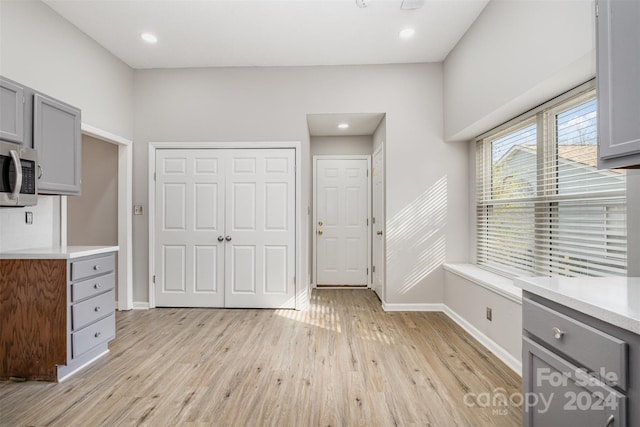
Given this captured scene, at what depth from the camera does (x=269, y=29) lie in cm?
302

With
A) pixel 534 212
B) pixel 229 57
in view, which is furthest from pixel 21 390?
pixel 534 212

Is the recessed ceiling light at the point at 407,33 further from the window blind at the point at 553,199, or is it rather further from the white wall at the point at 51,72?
the white wall at the point at 51,72

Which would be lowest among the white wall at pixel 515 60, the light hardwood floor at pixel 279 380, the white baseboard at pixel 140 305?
the light hardwood floor at pixel 279 380

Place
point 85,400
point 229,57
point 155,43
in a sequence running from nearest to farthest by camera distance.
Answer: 1. point 85,400
2. point 155,43
3. point 229,57

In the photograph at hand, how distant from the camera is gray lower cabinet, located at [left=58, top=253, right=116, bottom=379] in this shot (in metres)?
2.26

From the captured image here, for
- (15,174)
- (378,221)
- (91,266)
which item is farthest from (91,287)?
(378,221)

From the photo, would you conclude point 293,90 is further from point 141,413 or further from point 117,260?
point 141,413

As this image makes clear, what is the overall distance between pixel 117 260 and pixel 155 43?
2.54 metres

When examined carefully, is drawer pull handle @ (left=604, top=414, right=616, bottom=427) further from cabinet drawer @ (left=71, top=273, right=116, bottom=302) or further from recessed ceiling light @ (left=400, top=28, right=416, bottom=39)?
recessed ceiling light @ (left=400, top=28, right=416, bottom=39)

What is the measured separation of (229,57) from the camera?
359cm

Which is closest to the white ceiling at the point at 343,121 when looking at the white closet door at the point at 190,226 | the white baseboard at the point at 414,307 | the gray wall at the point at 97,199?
the white closet door at the point at 190,226

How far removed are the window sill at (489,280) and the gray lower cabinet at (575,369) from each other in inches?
40.9

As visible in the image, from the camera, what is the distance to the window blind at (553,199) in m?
1.88

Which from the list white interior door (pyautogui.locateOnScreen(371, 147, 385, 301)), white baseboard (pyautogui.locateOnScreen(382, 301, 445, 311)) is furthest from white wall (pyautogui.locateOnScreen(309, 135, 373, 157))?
white baseboard (pyautogui.locateOnScreen(382, 301, 445, 311))
